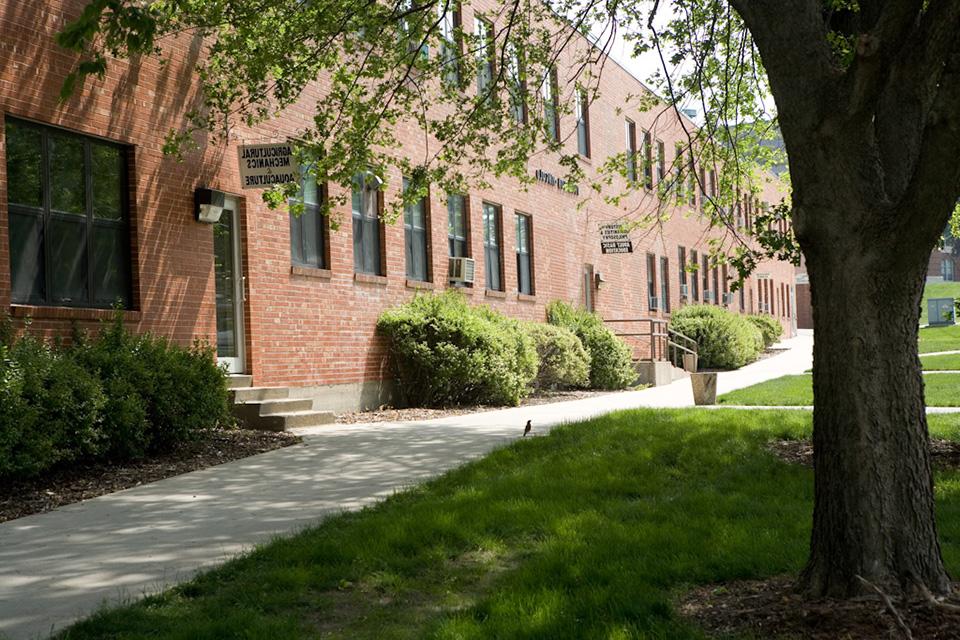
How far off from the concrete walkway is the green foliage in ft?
59.7

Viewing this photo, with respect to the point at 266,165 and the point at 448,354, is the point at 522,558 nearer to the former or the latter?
the point at 266,165

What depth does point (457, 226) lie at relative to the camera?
750 inches

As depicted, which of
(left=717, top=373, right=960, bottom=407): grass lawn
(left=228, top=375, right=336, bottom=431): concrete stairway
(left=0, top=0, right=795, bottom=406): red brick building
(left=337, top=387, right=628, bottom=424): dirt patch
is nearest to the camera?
(left=0, top=0, right=795, bottom=406): red brick building

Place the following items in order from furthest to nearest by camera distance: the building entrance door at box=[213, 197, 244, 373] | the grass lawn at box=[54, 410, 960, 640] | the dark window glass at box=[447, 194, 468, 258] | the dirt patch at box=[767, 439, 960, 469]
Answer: the dark window glass at box=[447, 194, 468, 258]
the building entrance door at box=[213, 197, 244, 373]
the dirt patch at box=[767, 439, 960, 469]
the grass lawn at box=[54, 410, 960, 640]

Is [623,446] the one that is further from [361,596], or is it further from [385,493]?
[361,596]

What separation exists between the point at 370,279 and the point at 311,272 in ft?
5.05

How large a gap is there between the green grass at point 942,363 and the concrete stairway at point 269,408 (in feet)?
45.4

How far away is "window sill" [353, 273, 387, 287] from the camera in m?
15.5

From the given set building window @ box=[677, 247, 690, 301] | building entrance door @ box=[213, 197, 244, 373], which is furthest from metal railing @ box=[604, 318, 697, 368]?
building entrance door @ box=[213, 197, 244, 373]

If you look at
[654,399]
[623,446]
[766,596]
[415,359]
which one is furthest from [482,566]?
[654,399]

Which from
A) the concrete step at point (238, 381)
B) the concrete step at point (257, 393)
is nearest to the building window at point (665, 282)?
the concrete step at point (257, 393)

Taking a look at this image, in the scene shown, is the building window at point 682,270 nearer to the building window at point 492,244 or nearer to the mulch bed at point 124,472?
the building window at point 492,244

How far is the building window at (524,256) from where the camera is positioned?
2191 centimetres

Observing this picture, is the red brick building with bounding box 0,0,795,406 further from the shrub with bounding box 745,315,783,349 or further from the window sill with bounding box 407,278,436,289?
the shrub with bounding box 745,315,783,349
